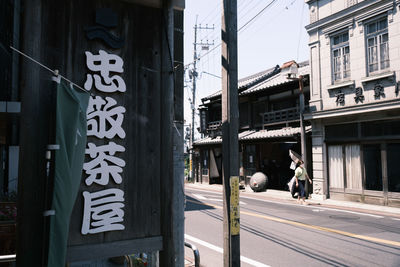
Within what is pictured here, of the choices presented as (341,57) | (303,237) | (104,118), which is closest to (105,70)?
(104,118)

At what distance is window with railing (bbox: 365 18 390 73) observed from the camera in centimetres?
1495

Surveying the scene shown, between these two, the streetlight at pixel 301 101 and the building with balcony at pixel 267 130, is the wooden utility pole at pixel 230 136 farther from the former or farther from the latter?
the building with balcony at pixel 267 130

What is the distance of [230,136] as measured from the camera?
4836 mm

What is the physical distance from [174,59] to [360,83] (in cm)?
1417

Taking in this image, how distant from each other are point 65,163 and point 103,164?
0.78 m

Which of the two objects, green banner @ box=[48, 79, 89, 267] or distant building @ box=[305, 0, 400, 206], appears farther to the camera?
distant building @ box=[305, 0, 400, 206]

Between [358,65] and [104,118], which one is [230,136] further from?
[358,65]

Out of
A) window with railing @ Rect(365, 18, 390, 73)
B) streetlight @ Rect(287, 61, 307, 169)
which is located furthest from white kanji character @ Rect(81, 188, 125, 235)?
streetlight @ Rect(287, 61, 307, 169)

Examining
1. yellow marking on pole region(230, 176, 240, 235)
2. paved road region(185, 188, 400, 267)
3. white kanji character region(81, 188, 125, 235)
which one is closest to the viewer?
white kanji character region(81, 188, 125, 235)

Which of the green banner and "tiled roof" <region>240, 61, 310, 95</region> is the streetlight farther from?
the green banner

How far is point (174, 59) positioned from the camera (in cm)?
461

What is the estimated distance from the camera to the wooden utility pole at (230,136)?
4785 millimetres

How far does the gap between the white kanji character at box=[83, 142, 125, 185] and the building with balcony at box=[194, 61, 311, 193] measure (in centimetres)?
1672

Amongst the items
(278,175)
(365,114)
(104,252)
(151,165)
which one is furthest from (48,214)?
(278,175)
